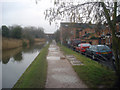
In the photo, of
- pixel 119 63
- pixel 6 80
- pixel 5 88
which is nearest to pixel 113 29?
pixel 119 63

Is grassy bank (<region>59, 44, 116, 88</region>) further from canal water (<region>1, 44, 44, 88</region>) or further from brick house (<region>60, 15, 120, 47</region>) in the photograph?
canal water (<region>1, 44, 44, 88</region>)

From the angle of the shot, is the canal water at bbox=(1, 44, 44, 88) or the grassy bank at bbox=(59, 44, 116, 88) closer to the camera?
the grassy bank at bbox=(59, 44, 116, 88)

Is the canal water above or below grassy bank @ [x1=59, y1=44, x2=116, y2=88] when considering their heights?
below

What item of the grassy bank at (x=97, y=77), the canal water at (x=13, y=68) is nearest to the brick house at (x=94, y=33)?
the grassy bank at (x=97, y=77)

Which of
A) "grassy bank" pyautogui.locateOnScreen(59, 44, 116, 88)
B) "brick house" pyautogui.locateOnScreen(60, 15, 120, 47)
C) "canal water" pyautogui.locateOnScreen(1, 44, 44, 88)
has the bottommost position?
"canal water" pyautogui.locateOnScreen(1, 44, 44, 88)

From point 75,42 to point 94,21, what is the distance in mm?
16231

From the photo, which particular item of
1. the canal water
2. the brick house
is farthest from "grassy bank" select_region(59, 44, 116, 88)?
the canal water

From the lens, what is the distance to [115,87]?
3.81m

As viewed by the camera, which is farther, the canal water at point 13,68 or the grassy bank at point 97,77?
the canal water at point 13,68

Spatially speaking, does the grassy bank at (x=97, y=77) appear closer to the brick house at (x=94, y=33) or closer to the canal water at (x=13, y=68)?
the brick house at (x=94, y=33)

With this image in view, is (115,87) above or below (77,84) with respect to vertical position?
above

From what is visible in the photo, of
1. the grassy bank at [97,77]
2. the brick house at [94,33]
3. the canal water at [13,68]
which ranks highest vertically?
the brick house at [94,33]

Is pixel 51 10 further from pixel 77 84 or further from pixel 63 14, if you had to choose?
pixel 77 84

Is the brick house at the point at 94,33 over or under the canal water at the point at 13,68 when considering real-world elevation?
over
